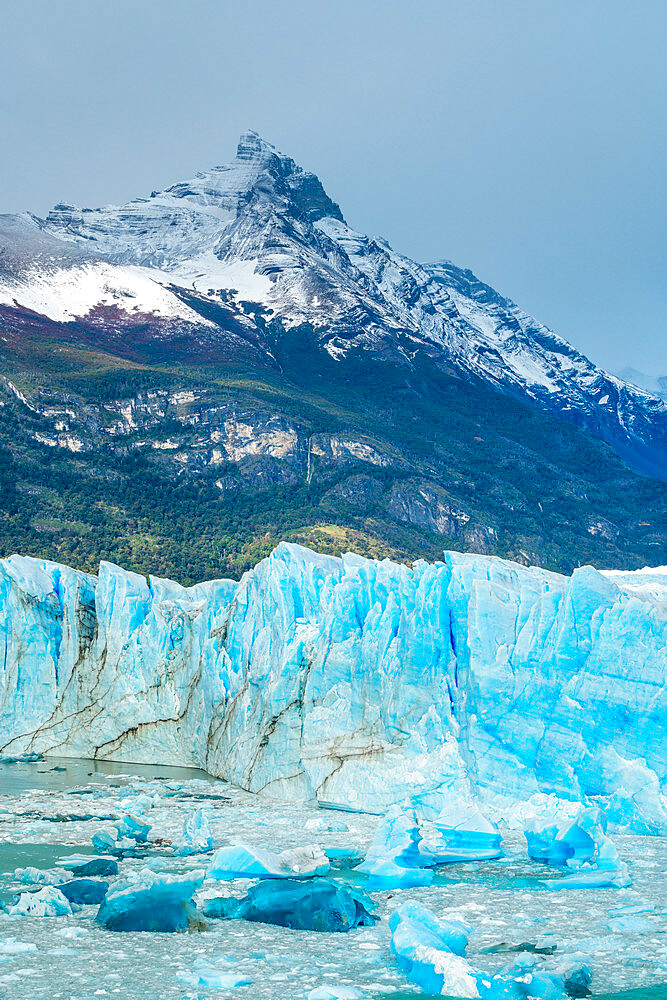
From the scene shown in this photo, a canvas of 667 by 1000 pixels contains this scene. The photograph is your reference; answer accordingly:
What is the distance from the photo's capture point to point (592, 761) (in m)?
17.5

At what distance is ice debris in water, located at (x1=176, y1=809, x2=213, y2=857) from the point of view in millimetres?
14805

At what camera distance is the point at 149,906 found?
11.4 meters

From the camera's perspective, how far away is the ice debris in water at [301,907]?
1153cm

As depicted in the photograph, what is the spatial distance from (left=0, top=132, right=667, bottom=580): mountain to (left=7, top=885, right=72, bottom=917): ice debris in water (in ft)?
195

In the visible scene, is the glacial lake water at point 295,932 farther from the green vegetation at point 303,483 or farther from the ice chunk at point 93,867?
the green vegetation at point 303,483

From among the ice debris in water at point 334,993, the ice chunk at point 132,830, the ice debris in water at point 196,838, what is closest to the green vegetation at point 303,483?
the ice chunk at point 132,830

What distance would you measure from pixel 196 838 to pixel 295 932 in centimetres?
398

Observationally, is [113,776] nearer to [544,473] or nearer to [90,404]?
[90,404]

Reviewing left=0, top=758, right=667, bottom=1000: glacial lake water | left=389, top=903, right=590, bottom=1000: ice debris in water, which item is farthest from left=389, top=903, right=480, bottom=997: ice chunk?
left=0, top=758, right=667, bottom=1000: glacial lake water

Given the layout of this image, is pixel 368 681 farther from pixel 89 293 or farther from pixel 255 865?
pixel 89 293

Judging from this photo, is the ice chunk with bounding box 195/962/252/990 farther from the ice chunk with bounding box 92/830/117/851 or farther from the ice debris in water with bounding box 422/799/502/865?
the ice debris in water with bounding box 422/799/502/865

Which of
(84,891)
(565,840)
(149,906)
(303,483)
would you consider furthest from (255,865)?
(303,483)

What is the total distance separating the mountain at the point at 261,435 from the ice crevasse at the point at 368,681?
44872 mm

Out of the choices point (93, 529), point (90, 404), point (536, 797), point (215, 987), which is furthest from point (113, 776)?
point (90, 404)
